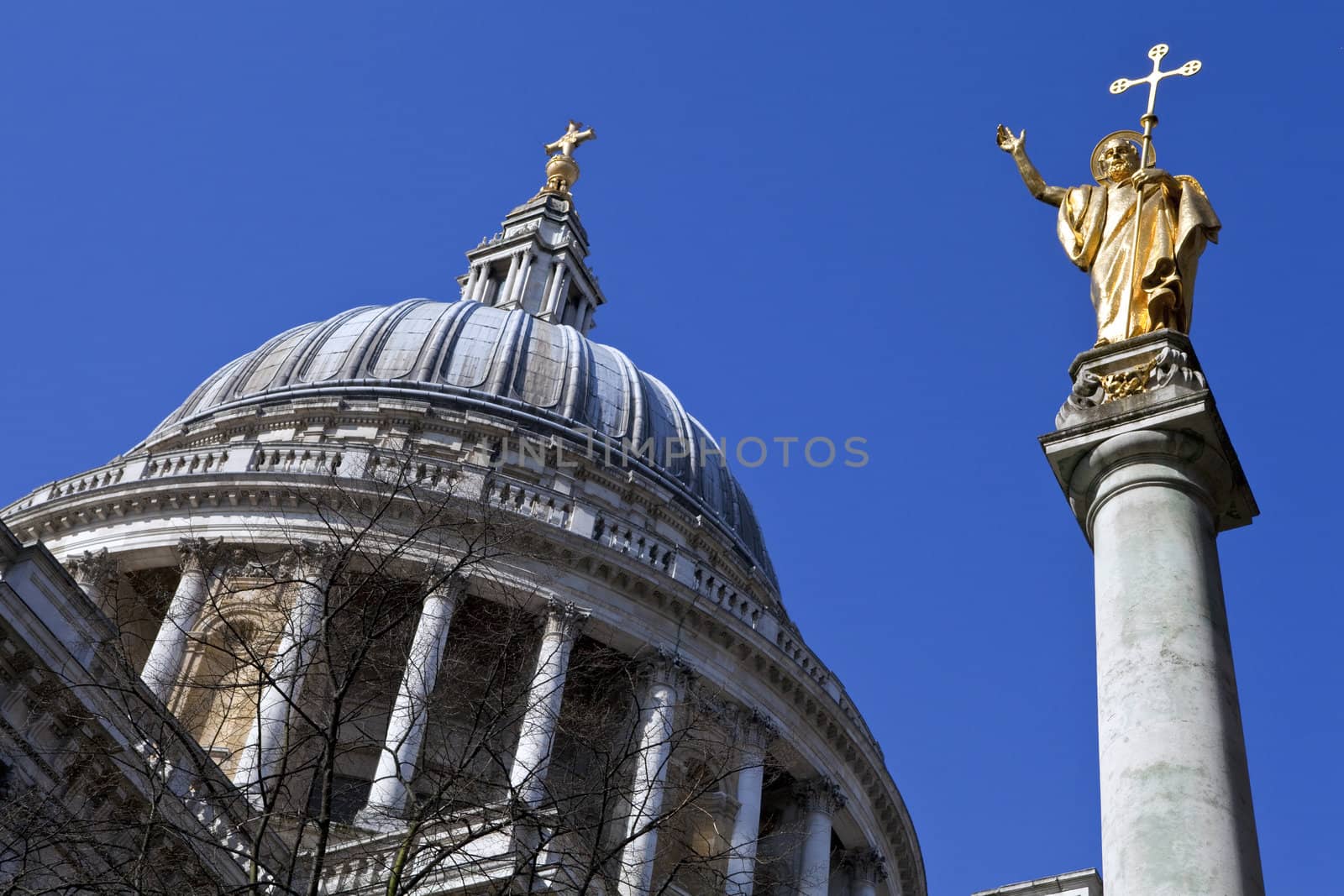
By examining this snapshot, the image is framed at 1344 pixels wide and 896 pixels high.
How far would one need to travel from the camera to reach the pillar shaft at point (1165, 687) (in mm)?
10406

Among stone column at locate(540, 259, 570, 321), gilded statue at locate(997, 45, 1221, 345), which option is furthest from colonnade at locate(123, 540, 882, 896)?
stone column at locate(540, 259, 570, 321)

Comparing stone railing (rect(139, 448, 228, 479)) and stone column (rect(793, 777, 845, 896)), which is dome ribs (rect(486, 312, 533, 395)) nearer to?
stone railing (rect(139, 448, 228, 479))

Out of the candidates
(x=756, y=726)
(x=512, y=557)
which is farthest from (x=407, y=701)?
(x=756, y=726)

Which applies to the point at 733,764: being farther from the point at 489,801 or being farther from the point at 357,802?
the point at 489,801

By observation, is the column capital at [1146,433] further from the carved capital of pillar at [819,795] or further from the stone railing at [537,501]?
the carved capital of pillar at [819,795]

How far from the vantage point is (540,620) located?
39188 mm

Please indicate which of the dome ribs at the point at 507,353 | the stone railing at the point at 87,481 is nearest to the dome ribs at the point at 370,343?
the dome ribs at the point at 507,353

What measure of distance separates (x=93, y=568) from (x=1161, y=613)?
33.6m

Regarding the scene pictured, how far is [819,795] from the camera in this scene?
42.8 metres

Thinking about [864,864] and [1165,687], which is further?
[864,864]

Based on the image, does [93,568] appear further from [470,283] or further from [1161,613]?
[1161,613]

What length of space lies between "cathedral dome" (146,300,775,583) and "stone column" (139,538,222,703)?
9531mm

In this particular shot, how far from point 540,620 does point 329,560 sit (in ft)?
60.6

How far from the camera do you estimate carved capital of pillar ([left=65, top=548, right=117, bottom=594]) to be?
1597 inches
